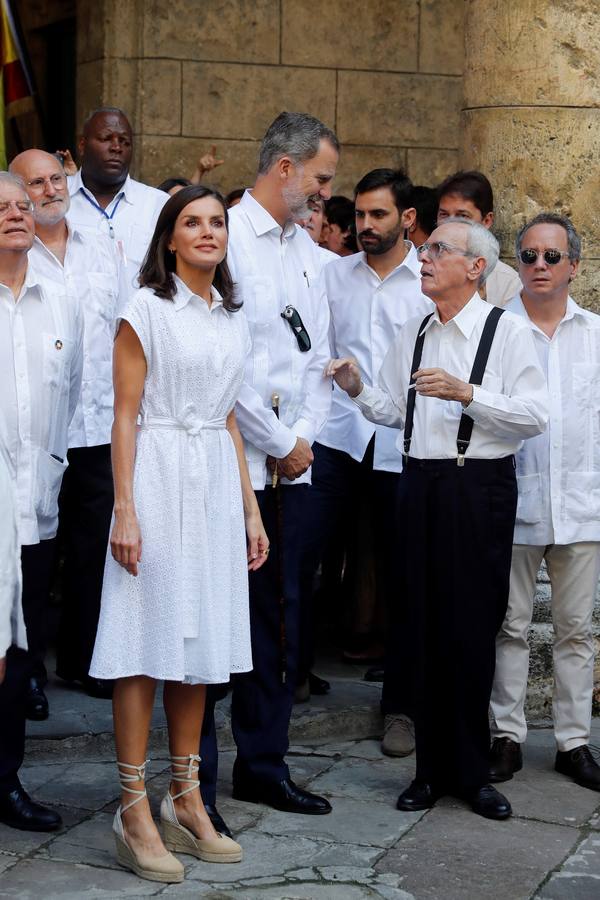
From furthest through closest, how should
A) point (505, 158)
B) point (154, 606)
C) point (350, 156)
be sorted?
point (350, 156), point (505, 158), point (154, 606)

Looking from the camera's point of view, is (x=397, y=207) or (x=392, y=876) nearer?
(x=392, y=876)

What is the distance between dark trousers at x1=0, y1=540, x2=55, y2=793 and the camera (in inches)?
202

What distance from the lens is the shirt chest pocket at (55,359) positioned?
16.8 ft

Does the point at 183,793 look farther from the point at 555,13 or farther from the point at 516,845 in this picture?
the point at 555,13

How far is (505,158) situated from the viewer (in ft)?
22.7

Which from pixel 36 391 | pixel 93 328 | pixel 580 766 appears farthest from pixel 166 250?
pixel 580 766

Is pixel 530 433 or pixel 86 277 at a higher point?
pixel 86 277

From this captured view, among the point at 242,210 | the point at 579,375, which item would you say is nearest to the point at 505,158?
the point at 579,375

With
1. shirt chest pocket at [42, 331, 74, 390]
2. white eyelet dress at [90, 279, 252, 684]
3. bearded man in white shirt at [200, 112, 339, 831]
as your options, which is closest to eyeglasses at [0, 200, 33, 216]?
shirt chest pocket at [42, 331, 74, 390]

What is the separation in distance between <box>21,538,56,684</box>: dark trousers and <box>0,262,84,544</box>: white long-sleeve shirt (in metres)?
0.05

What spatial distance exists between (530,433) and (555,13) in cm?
232

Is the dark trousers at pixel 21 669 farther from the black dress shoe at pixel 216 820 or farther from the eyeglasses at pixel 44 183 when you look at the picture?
the eyeglasses at pixel 44 183

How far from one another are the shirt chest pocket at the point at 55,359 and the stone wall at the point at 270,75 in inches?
166

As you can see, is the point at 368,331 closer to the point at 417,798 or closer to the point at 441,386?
the point at 441,386
